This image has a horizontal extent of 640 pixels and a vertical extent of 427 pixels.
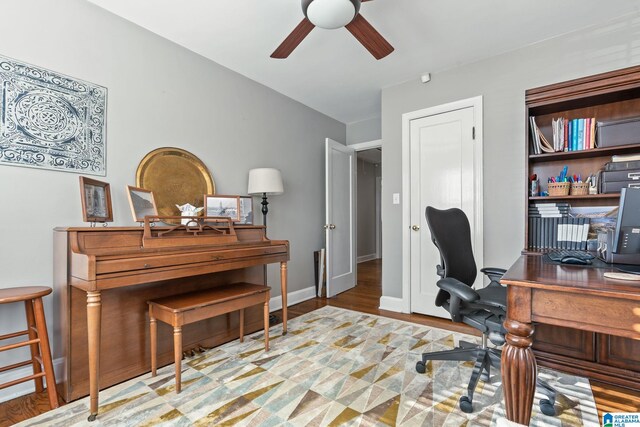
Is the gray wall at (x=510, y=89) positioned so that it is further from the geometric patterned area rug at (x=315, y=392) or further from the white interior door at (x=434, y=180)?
the geometric patterned area rug at (x=315, y=392)

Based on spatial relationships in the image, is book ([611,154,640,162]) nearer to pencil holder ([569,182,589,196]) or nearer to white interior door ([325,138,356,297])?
pencil holder ([569,182,589,196])

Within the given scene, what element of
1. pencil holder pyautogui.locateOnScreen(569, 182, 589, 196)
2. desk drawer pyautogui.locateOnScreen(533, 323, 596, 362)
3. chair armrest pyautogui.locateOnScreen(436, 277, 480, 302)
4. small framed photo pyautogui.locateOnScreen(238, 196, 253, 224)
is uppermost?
pencil holder pyautogui.locateOnScreen(569, 182, 589, 196)

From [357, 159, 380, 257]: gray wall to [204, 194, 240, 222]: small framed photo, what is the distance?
4.60 m

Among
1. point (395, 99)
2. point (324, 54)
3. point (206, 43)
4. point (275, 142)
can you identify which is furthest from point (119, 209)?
point (395, 99)

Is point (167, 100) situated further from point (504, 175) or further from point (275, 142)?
point (504, 175)

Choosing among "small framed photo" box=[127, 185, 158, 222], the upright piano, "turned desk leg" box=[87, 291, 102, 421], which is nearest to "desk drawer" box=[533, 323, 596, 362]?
the upright piano

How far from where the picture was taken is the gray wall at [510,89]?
7.64ft

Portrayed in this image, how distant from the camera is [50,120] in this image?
1.88 m

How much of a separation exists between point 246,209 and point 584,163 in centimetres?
293

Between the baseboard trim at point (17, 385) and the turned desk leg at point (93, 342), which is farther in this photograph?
the baseboard trim at point (17, 385)

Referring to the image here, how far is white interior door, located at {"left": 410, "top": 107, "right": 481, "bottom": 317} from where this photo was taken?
2939 millimetres

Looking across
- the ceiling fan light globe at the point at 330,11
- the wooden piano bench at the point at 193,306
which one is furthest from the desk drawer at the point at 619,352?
the ceiling fan light globe at the point at 330,11

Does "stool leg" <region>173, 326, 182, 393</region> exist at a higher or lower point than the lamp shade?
lower

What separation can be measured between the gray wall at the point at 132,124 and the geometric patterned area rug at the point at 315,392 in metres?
0.71
